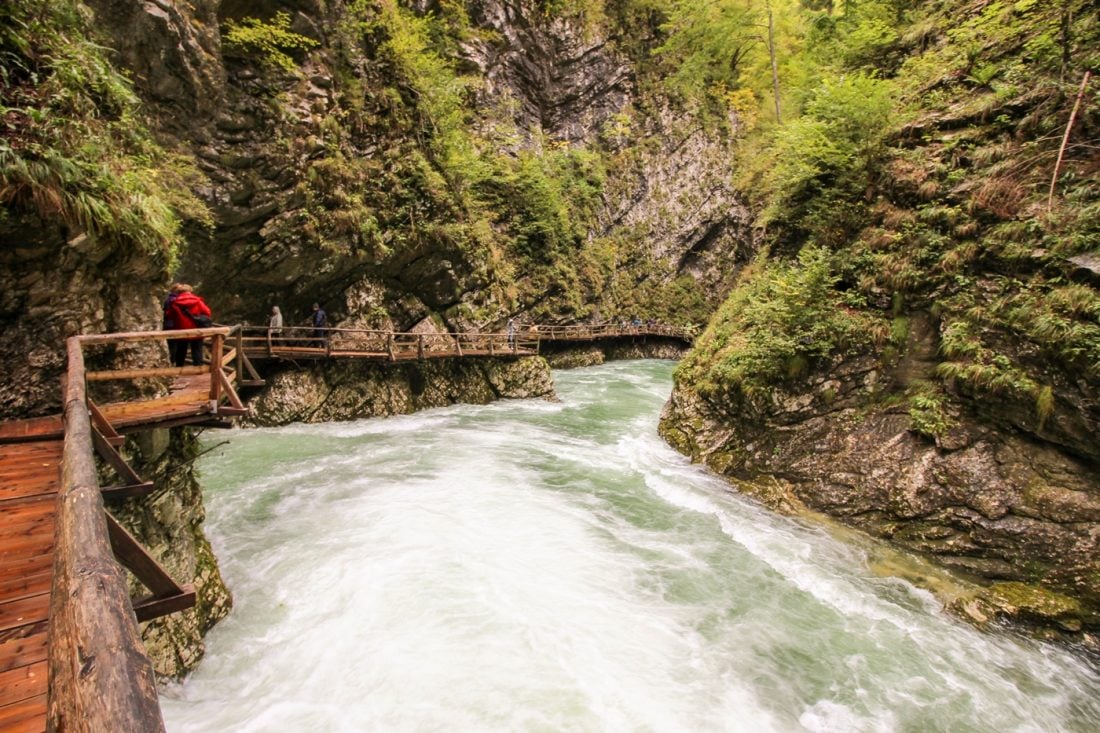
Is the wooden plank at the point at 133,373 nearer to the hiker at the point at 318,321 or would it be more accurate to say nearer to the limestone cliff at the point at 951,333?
the limestone cliff at the point at 951,333

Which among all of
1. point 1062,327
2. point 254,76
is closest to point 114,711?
point 1062,327

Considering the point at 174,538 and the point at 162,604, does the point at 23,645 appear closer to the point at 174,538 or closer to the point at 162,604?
the point at 162,604

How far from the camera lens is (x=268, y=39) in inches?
484

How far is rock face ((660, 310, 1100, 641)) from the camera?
6.11 metres

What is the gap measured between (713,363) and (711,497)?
10.9ft

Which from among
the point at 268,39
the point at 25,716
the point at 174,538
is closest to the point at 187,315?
the point at 174,538

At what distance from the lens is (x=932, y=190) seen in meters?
8.86

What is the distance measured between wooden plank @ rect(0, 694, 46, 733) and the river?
3.30 m

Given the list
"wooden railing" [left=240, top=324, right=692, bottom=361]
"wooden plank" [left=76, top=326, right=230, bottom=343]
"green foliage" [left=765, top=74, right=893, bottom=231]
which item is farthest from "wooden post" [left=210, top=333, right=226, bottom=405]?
"green foliage" [left=765, top=74, right=893, bottom=231]

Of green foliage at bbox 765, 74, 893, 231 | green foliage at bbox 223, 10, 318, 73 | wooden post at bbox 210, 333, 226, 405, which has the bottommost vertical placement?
wooden post at bbox 210, 333, 226, 405

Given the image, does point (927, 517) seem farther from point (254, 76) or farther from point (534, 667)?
point (254, 76)

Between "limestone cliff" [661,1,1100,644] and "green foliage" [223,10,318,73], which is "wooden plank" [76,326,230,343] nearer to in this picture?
"limestone cliff" [661,1,1100,644]

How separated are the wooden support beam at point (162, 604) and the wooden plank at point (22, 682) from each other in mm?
1109

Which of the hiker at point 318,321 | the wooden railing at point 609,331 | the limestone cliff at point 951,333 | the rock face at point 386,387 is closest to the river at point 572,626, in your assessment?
the limestone cliff at point 951,333
